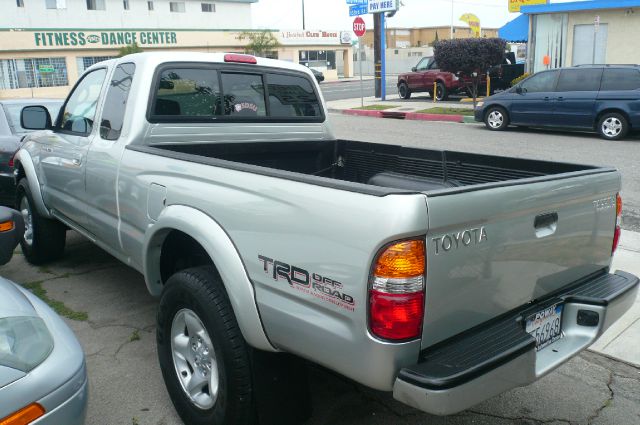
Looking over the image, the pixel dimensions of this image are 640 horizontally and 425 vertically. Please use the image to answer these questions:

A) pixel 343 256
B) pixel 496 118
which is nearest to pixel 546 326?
pixel 343 256

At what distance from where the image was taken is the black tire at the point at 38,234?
217 inches

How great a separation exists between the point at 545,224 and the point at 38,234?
15.3ft

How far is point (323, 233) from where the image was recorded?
2.32 m

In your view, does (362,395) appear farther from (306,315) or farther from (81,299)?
(81,299)

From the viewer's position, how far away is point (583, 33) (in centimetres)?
2003

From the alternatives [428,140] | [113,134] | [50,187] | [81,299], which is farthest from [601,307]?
[428,140]

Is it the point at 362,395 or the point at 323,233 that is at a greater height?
the point at 323,233

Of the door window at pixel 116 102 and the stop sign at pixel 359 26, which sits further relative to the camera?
the stop sign at pixel 359 26

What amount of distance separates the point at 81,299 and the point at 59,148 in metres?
1.26

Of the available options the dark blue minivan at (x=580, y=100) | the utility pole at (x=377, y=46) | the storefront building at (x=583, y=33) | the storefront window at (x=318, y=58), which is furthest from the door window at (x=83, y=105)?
the storefront window at (x=318, y=58)

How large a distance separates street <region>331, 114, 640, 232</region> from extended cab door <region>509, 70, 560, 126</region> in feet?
1.26

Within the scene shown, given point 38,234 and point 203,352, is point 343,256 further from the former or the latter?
point 38,234

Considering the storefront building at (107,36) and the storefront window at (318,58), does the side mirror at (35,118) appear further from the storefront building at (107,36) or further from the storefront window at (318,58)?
the storefront window at (318,58)

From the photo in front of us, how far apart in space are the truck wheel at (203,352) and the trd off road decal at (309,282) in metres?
0.38
